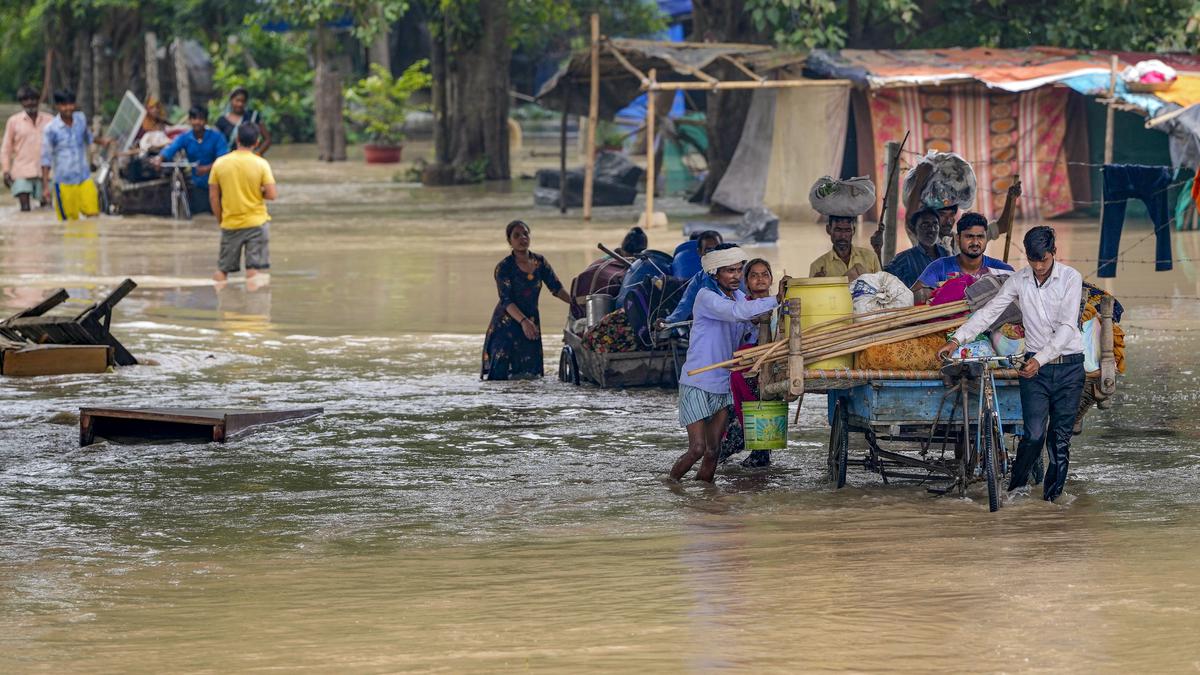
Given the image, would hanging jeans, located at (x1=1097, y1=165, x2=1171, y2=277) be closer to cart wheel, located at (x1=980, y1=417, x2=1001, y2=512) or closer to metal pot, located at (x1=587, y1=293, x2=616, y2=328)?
metal pot, located at (x1=587, y1=293, x2=616, y2=328)

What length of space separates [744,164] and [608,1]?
1163 cm

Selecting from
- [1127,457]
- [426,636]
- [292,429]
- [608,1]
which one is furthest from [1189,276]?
[608,1]

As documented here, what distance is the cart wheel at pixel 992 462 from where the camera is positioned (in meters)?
7.76

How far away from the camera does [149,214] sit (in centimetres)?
2616

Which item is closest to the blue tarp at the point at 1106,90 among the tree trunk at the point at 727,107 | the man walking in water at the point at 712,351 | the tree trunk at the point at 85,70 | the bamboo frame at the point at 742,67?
the bamboo frame at the point at 742,67

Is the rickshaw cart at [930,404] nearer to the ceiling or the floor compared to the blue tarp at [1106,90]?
nearer to the floor

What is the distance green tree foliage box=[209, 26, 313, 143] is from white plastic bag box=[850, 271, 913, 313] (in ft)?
111

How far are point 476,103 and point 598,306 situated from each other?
19.9 metres

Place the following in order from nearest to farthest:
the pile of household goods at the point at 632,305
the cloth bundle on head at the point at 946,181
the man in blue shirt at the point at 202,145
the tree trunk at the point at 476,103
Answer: the cloth bundle on head at the point at 946,181
the pile of household goods at the point at 632,305
the man in blue shirt at the point at 202,145
the tree trunk at the point at 476,103

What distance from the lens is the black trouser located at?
7914mm

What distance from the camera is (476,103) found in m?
31.3

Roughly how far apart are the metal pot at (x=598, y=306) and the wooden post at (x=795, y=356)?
13.1ft

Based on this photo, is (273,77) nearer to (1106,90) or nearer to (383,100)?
(383,100)

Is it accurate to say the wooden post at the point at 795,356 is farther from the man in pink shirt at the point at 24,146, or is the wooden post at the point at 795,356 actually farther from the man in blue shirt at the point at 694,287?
the man in pink shirt at the point at 24,146
